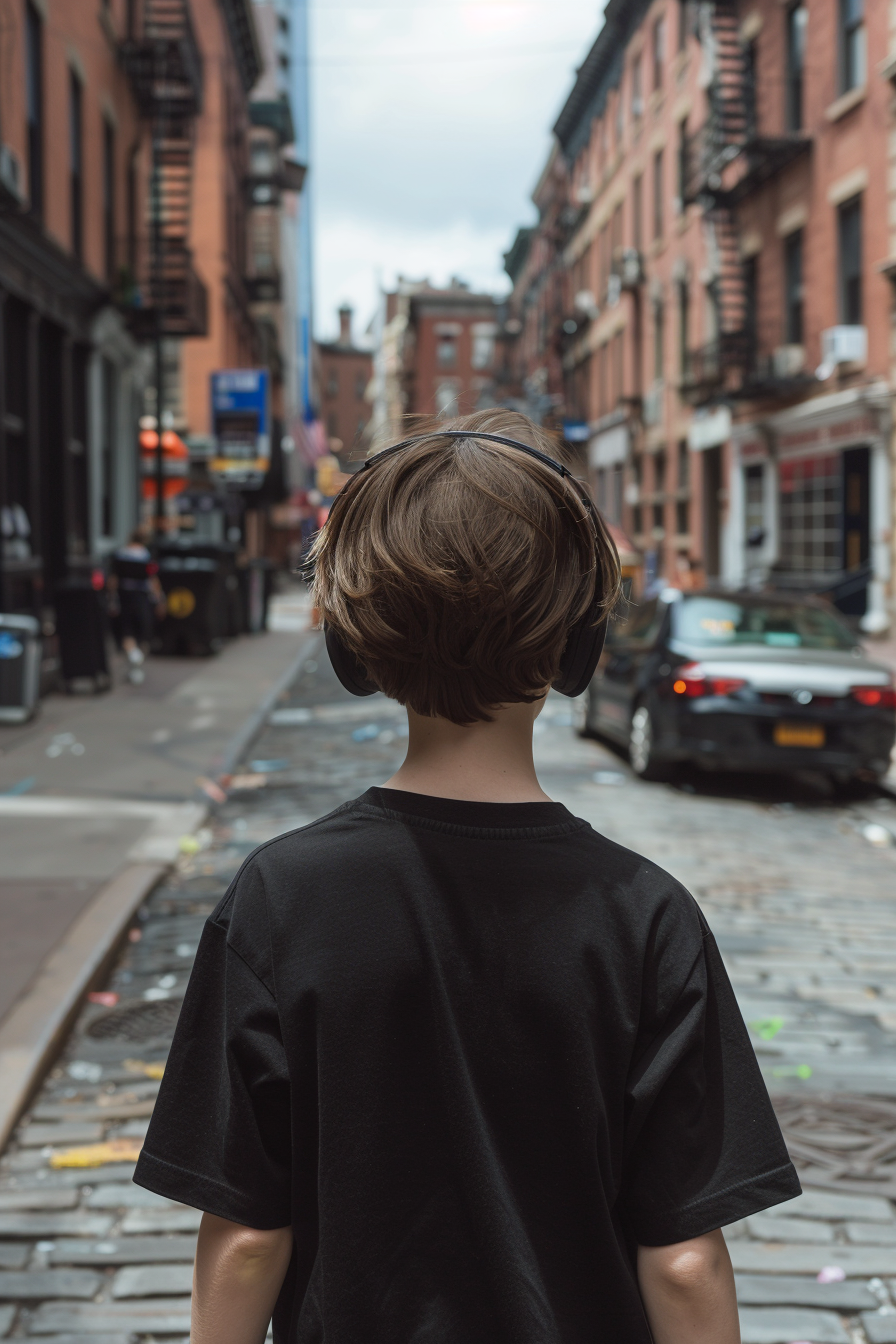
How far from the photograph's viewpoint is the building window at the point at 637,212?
39125mm

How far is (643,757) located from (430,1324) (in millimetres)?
9291

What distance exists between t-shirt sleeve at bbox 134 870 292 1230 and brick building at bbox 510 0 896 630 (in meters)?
20.0

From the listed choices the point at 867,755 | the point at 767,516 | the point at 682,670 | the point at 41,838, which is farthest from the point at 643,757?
the point at 767,516

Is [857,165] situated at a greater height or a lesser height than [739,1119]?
greater

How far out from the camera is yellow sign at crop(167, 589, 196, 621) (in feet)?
67.3

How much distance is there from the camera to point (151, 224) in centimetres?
2286

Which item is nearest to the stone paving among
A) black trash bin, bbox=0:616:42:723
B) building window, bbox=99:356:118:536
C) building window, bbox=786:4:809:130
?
black trash bin, bbox=0:616:42:723

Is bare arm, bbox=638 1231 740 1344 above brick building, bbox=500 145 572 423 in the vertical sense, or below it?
below

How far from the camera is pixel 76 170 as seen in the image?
63.0ft

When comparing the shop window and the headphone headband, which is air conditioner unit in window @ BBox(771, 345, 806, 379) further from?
the headphone headband

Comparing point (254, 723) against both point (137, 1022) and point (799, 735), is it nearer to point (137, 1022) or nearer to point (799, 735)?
point (799, 735)

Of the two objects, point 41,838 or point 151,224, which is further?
point 151,224

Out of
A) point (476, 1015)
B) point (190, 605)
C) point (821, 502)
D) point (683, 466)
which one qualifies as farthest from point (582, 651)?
point (683, 466)

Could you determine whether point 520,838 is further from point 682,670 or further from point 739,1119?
point 682,670
